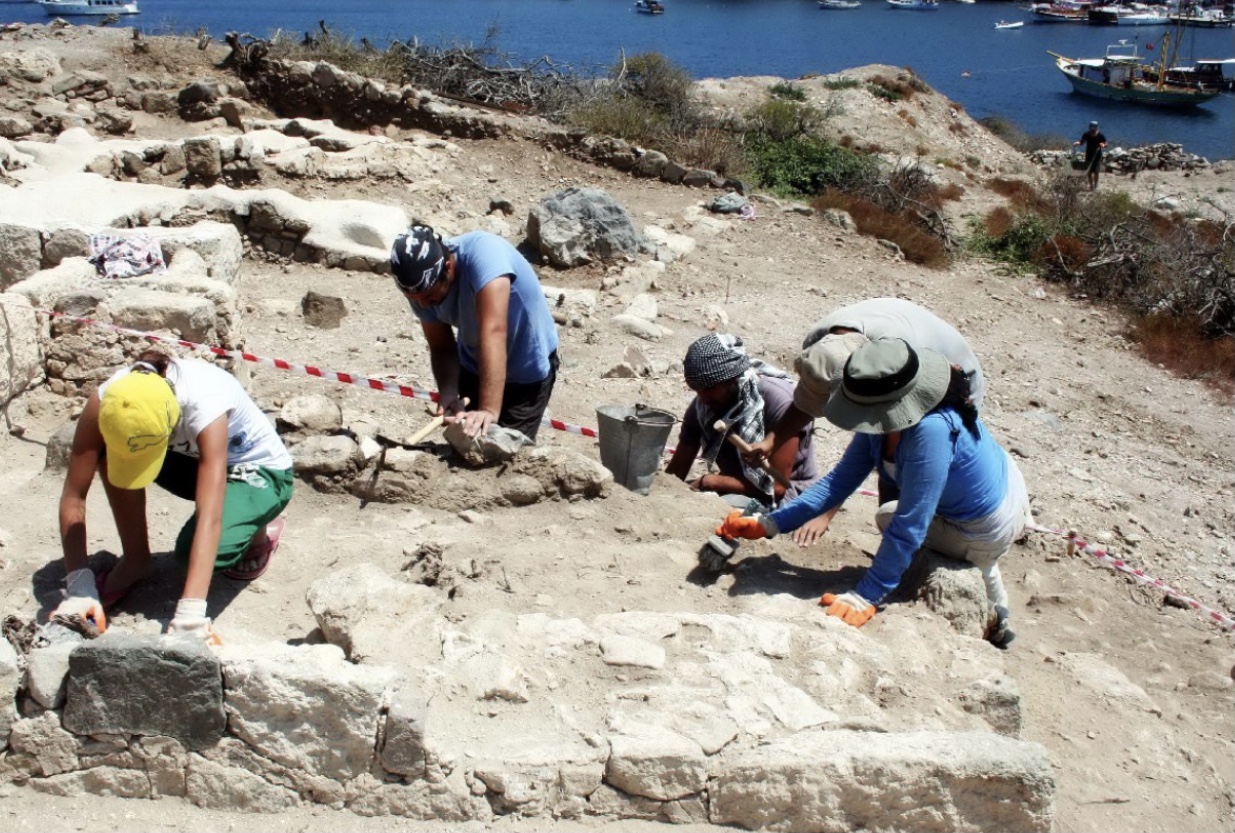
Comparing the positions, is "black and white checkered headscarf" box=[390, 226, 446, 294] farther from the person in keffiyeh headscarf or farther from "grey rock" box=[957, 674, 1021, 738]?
"grey rock" box=[957, 674, 1021, 738]

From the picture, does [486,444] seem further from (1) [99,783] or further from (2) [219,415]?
(1) [99,783]

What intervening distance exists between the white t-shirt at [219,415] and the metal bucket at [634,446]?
1633mm

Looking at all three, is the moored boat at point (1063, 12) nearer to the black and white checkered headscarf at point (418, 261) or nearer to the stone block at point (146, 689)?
the black and white checkered headscarf at point (418, 261)

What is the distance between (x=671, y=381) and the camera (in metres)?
8.45

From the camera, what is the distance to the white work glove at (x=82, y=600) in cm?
336

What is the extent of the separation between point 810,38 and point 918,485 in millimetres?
73692

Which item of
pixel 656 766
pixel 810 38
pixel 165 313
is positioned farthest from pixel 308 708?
pixel 810 38

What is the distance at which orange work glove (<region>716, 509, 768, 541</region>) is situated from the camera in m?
4.13

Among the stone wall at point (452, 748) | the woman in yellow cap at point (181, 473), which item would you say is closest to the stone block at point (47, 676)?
the stone wall at point (452, 748)

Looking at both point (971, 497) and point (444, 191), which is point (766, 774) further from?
point (444, 191)

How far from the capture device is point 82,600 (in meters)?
3.41

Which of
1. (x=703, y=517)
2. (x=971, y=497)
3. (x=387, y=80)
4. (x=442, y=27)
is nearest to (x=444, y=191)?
(x=387, y=80)

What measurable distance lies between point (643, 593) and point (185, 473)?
5.56 ft

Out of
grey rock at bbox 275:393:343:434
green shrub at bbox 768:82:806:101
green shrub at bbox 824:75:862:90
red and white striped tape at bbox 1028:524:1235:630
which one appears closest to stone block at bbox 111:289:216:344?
grey rock at bbox 275:393:343:434
